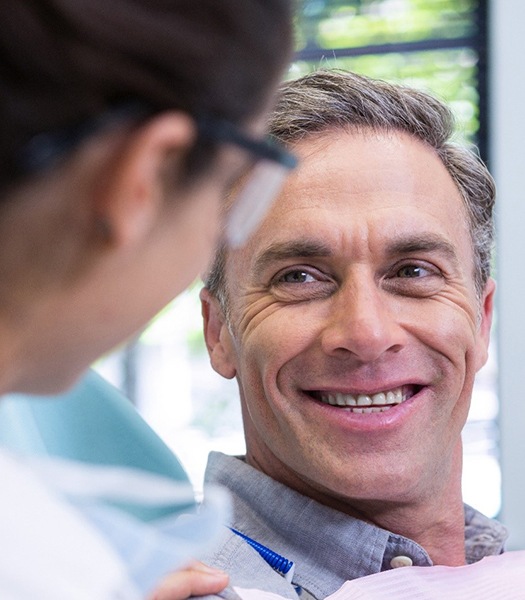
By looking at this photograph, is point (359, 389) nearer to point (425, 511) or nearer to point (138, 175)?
point (425, 511)

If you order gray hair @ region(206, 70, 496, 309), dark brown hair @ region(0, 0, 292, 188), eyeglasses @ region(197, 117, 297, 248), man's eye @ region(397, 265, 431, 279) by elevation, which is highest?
dark brown hair @ region(0, 0, 292, 188)

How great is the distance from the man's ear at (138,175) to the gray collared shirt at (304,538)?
0.81m

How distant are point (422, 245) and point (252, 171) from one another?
802mm

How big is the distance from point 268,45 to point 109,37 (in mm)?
108

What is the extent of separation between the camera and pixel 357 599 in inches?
50.2

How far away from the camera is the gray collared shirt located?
1.35 meters

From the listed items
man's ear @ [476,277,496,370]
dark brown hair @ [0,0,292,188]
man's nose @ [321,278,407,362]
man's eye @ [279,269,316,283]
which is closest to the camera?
dark brown hair @ [0,0,292,188]

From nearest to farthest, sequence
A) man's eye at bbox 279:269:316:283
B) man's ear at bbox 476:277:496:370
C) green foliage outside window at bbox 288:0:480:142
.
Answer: man's eye at bbox 279:269:316:283
man's ear at bbox 476:277:496:370
green foliage outside window at bbox 288:0:480:142

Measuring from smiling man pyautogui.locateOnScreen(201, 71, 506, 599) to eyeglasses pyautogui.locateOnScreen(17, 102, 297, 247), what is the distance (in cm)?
66

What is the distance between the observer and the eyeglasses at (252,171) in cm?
60

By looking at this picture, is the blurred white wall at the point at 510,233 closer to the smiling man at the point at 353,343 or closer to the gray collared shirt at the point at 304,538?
the smiling man at the point at 353,343

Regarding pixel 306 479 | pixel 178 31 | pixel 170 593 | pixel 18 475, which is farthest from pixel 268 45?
pixel 306 479

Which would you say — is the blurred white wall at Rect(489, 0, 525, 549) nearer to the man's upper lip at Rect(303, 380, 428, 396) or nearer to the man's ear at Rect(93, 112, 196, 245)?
the man's upper lip at Rect(303, 380, 428, 396)

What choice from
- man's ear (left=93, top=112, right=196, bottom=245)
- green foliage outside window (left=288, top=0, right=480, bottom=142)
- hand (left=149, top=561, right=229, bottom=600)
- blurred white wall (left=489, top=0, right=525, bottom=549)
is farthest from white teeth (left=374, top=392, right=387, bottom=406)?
green foliage outside window (left=288, top=0, right=480, bottom=142)
